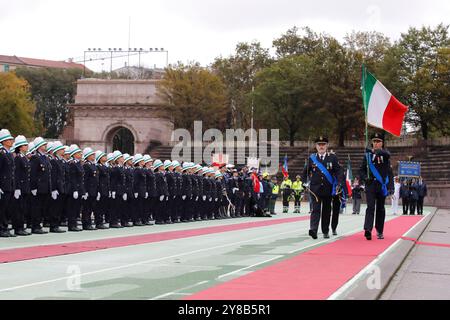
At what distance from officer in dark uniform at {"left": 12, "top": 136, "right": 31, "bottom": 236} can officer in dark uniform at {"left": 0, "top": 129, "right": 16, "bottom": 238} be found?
0.58ft

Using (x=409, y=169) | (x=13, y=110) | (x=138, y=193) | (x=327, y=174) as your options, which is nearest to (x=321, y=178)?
(x=327, y=174)

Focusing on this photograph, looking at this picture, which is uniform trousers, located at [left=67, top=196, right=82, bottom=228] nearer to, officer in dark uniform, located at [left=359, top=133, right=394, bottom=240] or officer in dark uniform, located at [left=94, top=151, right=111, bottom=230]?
officer in dark uniform, located at [left=94, top=151, right=111, bottom=230]

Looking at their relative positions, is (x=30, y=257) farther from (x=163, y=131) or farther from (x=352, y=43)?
(x=352, y=43)

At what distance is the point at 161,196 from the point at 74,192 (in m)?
5.37

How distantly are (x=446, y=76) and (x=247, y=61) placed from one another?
25.6m

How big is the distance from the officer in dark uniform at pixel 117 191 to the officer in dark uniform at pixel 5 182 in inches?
197

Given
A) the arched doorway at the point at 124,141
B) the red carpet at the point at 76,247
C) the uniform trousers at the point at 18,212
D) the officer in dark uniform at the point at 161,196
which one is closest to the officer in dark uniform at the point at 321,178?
the red carpet at the point at 76,247

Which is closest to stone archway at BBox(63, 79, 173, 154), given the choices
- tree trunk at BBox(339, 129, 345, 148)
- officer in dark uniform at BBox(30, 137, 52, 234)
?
tree trunk at BBox(339, 129, 345, 148)

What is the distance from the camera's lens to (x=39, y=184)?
1784cm

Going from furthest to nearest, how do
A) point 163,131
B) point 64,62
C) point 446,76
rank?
point 64,62
point 163,131
point 446,76

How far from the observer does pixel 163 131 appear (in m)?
82.1

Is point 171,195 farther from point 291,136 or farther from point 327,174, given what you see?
point 291,136

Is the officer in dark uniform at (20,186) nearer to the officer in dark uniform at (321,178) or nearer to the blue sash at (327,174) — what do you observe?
the officer in dark uniform at (321,178)
